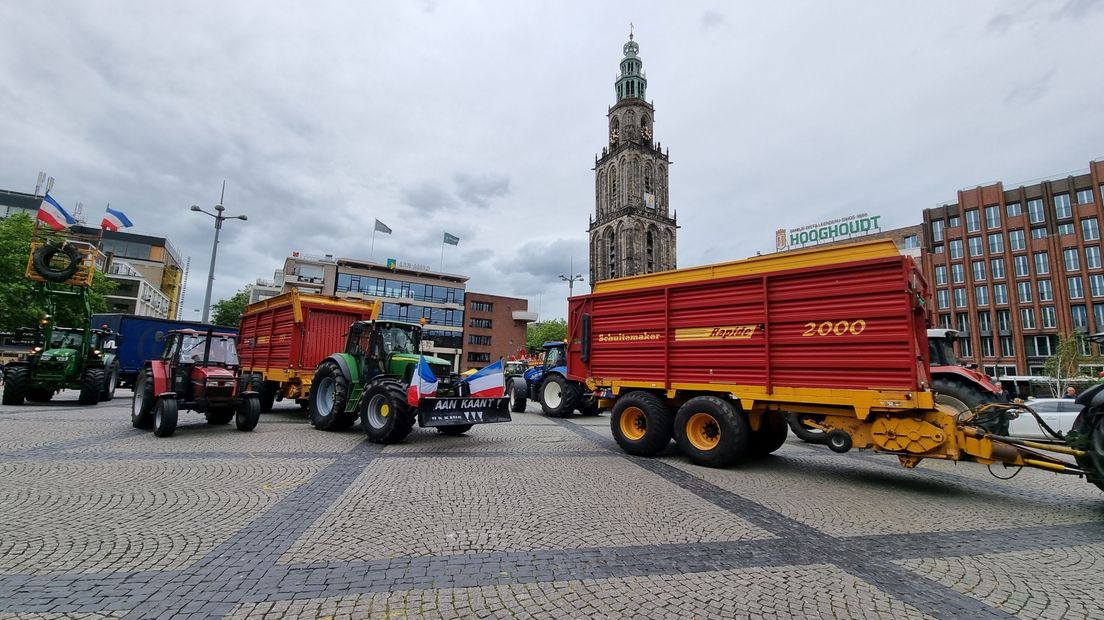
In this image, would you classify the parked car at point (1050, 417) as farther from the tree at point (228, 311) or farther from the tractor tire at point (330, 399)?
the tree at point (228, 311)

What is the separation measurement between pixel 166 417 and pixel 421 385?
4.54 m

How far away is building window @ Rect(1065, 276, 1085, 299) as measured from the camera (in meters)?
41.6

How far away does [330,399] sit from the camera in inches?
405

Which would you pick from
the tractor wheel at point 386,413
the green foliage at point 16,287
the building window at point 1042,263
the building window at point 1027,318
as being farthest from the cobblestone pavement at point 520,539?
the building window at point 1042,263

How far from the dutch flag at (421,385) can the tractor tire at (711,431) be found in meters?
4.21

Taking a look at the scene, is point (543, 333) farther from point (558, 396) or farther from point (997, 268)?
point (558, 396)

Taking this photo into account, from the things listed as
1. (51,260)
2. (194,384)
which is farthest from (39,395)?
(194,384)

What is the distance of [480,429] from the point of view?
10891 mm

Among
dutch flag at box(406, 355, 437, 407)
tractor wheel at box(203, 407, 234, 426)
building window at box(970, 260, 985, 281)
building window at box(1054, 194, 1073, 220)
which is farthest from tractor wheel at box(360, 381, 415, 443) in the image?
building window at box(1054, 194, 1073, 220)

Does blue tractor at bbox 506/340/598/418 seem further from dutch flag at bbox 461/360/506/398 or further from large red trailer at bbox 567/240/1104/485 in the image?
large red trailer at bbox 567/240/1104/485

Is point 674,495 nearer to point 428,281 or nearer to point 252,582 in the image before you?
point 252,582

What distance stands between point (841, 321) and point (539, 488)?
4419 millimetres

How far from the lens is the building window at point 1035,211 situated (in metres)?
44.2

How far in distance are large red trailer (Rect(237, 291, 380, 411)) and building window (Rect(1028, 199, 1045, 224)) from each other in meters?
59.6
